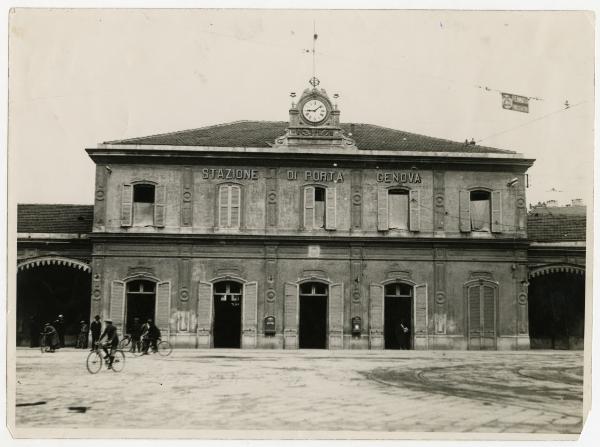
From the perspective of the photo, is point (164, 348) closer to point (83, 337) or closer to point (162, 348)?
point (162, 348)

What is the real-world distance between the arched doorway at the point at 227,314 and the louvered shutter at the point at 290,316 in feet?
5.39

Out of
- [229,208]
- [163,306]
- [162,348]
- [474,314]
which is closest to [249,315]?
[163,306]

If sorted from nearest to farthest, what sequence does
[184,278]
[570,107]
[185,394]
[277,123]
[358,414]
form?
[358,414] → [185,394] → [570,107] → [184,278] → [277,123]

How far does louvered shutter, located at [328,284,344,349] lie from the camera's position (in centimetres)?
2523

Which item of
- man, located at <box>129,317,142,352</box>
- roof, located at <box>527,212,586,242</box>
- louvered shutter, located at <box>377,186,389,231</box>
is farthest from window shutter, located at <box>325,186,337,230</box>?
roof, located at <box>527,212,586,242</box>

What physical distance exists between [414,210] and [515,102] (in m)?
7.69

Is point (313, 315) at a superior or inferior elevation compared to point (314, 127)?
inferior

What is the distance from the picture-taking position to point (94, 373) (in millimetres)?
17656

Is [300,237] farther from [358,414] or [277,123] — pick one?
[358,414]

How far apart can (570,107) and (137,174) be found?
1499cm

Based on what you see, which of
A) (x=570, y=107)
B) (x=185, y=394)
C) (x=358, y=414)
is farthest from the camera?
(x=570, y=107)

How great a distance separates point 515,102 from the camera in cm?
1861

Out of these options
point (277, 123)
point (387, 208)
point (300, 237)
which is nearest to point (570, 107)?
point (387, 208)

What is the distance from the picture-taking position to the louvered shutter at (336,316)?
82.8 ft
